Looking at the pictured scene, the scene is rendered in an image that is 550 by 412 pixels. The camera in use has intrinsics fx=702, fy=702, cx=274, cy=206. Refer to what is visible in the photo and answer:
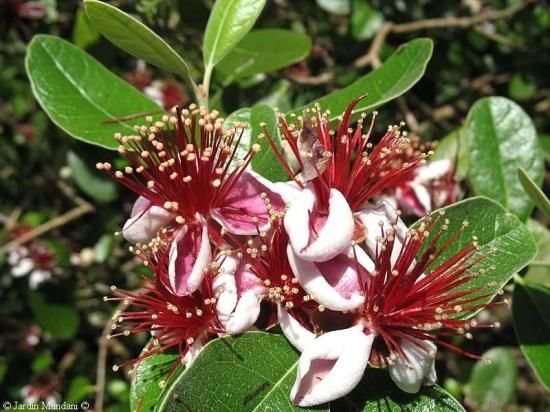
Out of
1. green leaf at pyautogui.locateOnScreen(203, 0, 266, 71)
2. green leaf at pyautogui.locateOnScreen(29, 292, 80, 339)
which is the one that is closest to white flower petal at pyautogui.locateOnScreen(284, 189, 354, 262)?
green leaf at pyautogui.locateOnScreen(203, 0, 266, 71)

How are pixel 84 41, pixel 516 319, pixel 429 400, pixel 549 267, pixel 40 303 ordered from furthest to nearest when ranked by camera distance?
pixel 40 303 < pixel 84 41 < pixel 549 267 < pixel 516 319 < pixel 429 400

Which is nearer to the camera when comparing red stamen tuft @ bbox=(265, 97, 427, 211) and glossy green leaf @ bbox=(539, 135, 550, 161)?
red stamen tuft @ bbox=(265, 97, 427, 211)

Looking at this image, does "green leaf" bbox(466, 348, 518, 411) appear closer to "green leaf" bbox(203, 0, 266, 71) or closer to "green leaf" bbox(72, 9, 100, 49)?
"green leaf" bbox(203, 0, 266, 71)

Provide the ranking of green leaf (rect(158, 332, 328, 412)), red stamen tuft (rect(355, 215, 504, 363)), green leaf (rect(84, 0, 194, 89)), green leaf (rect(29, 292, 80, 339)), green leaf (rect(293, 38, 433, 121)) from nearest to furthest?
green leaf (rect(158, 332, 328, 412)) → red stamen tuft (rect(355, 215, 504, 363)) → green leaf (rect(84, 0, 194, 89)) → green leaf (rect(293, 38, 433, 121)) → green leaf (rect(29, 292, 80, 339))

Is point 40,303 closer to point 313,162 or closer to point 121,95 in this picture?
point 121,95

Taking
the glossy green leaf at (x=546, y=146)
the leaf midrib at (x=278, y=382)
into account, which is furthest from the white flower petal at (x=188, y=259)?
the glossy green leaf at (x=546, y=146)

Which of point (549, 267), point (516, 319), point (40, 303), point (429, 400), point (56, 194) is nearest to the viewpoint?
point (429, 400)

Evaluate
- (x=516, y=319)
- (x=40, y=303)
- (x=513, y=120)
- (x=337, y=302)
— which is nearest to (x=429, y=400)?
(x=337, y=302)
